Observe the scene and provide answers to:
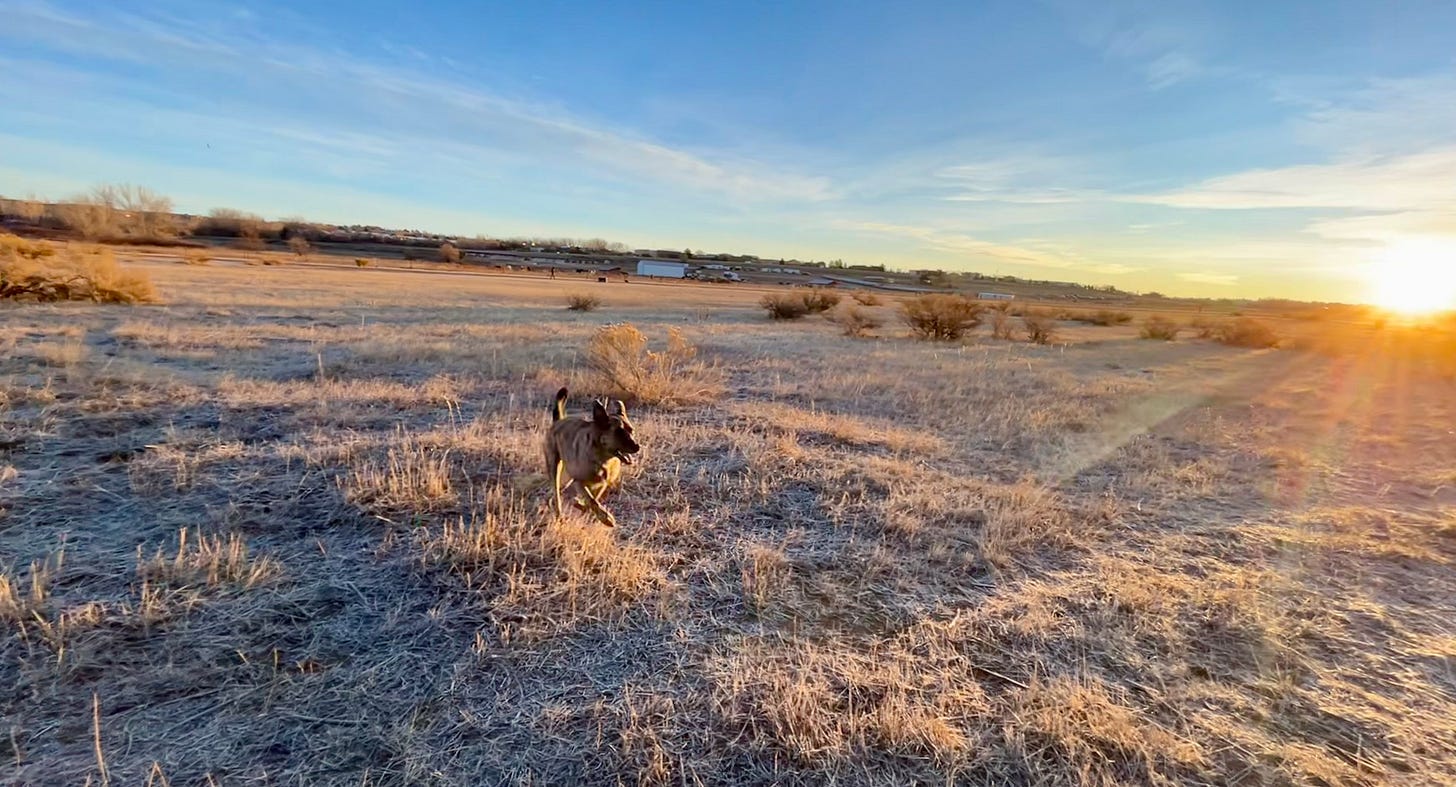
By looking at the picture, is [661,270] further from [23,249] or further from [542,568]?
[542,568]

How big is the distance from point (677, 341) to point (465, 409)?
4.58 meters

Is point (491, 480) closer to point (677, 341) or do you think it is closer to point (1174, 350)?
point (677, 341)

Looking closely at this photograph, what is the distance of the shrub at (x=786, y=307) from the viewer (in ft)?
101

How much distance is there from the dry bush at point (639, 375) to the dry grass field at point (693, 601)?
1.12 meters

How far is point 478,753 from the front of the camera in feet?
8.38

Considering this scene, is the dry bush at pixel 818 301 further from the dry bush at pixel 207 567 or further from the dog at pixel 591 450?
the dry bush at pixel 207 567

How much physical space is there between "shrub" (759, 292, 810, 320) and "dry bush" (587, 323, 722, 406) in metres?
19.8

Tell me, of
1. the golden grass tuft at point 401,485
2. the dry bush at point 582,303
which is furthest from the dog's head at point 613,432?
the dry bush at point 582,303

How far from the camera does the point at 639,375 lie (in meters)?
9.50

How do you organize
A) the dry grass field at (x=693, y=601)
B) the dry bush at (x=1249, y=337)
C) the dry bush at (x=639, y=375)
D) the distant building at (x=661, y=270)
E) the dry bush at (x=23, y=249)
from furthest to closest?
1. the distant building at (x=661, y=270)
2. the dry bush at (x=1249, y=337)
3. the dry bush at (x=23, y=249)
4. the dry bush at (x=639, y=375)
5. the dry grass field at (x=693, y=601)

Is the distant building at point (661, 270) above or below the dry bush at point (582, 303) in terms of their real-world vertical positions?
above

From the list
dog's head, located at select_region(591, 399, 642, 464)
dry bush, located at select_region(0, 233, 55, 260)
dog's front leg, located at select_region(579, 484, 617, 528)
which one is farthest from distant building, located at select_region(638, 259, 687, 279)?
dog's head, located at select_region(591, 399, 642, 464)

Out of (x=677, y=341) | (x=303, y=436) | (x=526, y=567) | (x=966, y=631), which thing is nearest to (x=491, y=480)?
(x=526, y=567)

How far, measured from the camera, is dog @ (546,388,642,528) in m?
4.02
